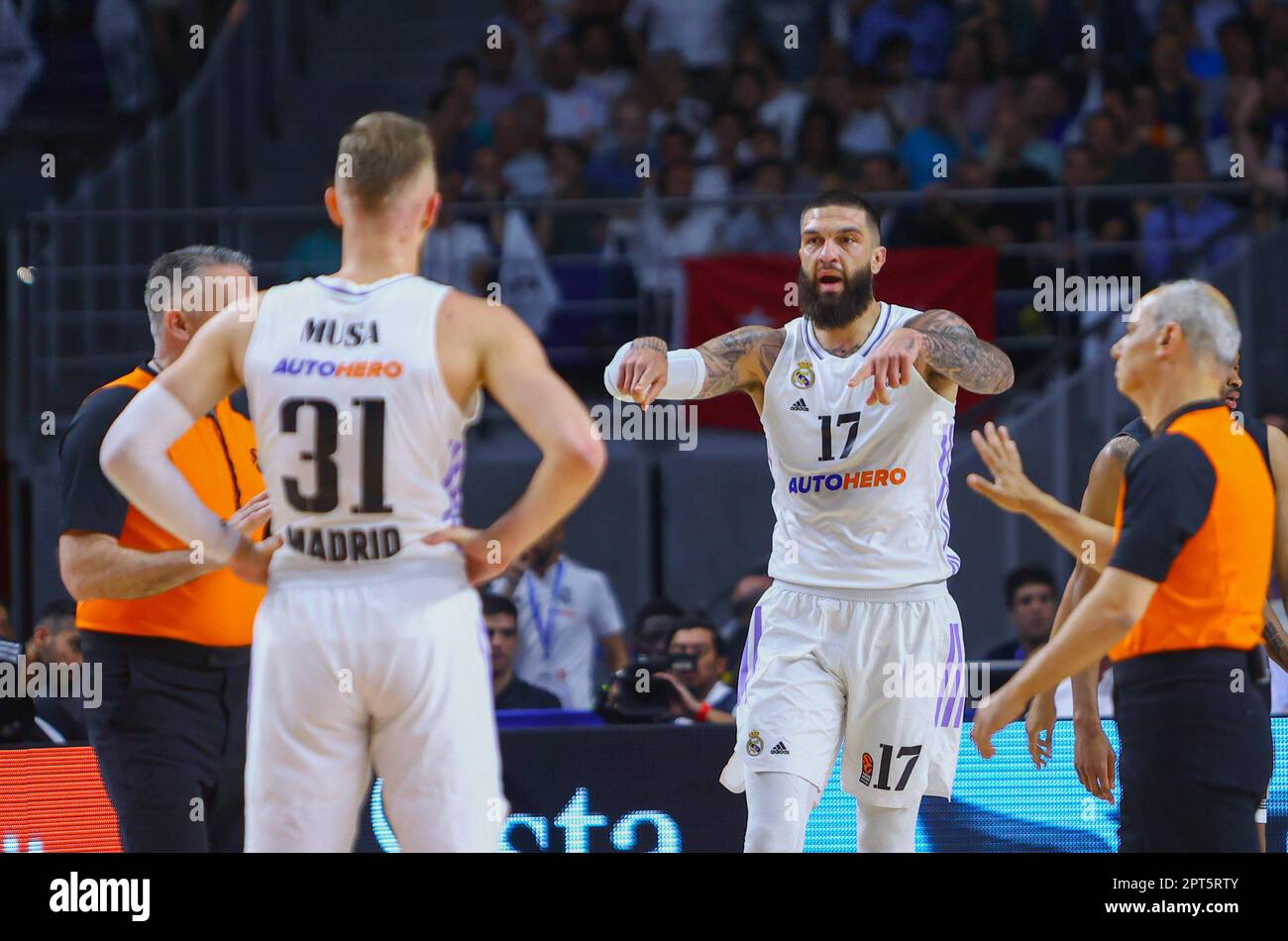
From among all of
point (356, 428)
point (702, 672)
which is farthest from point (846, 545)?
point (702, 672)

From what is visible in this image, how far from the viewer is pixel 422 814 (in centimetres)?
418

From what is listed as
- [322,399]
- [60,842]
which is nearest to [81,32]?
[60,842]

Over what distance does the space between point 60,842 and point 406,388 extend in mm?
3295

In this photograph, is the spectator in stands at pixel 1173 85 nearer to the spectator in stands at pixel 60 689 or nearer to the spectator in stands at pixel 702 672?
the spectator in stands at pixel 702 672

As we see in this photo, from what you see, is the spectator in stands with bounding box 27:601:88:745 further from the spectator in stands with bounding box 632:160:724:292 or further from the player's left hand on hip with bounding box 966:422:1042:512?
the spectator in stands with bounding box 632:160:724:292

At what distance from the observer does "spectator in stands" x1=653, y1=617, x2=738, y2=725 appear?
300 inches

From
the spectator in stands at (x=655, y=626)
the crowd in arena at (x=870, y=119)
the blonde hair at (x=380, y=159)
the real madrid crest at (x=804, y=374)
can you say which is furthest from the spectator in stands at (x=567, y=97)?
the blonde hair at (x=380, y=159)

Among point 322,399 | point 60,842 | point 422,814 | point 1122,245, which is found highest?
point 1122,245

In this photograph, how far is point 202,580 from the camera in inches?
211

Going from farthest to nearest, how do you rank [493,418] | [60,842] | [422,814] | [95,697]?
[493,418], [60,842], [95,697], [422,814]

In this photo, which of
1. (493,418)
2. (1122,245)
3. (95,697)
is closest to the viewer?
(95,697)

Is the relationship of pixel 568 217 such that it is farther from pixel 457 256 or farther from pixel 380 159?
pixel 380 159

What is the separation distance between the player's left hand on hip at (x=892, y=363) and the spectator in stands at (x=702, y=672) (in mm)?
2540
